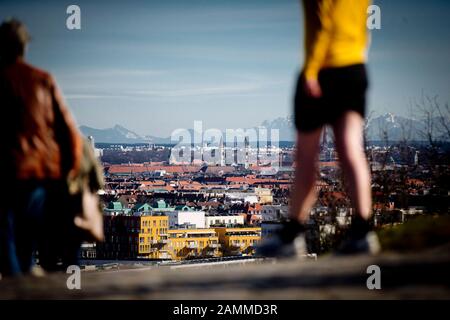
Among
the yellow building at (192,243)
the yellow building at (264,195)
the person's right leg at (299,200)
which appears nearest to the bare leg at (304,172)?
the person's right leg at (299,200)

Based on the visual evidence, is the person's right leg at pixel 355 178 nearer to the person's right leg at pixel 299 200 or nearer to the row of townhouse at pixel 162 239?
the person's right leg at pixel 299 200

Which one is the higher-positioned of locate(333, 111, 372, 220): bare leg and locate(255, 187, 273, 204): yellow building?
locate(333, 111, 372, 220): bare leg

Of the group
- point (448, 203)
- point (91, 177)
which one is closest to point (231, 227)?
point (448, 203)

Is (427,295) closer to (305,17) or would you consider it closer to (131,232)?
(305,17)

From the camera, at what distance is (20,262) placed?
14.8ft

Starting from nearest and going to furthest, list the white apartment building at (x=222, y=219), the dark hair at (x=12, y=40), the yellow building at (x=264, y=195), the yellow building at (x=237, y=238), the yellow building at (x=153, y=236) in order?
the dark hair at (x=12, y=40), the yellow building at (x=237, y=238), the yellow building at (x=153, y=236), the white apartment building at (x=222, y=219), the yellow building at (x=264, y=195)

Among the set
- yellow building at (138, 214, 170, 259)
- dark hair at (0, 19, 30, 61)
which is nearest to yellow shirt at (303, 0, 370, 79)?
dark hair at (0, 19, 30, 61)

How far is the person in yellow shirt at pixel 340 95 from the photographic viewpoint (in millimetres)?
3980

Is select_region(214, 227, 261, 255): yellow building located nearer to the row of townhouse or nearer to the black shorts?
the row of townhouse

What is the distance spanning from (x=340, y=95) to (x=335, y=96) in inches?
0.9

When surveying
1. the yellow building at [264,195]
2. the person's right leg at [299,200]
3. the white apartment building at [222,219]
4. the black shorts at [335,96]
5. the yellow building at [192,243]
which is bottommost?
the yellow building at [192,243]

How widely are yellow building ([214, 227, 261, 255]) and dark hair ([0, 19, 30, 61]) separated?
9025 cm

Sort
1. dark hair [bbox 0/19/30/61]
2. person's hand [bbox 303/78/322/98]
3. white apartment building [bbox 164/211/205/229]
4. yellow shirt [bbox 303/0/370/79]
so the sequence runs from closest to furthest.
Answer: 1. person's hand [bbox 303/78/322/98]
2. yellow shirt [bbox 303/0/370/79]
3. dark hair [bbox 0/19/30/61]
4. white apartment building [bbox 164/211/205/229]

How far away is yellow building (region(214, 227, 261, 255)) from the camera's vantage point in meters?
97.9
